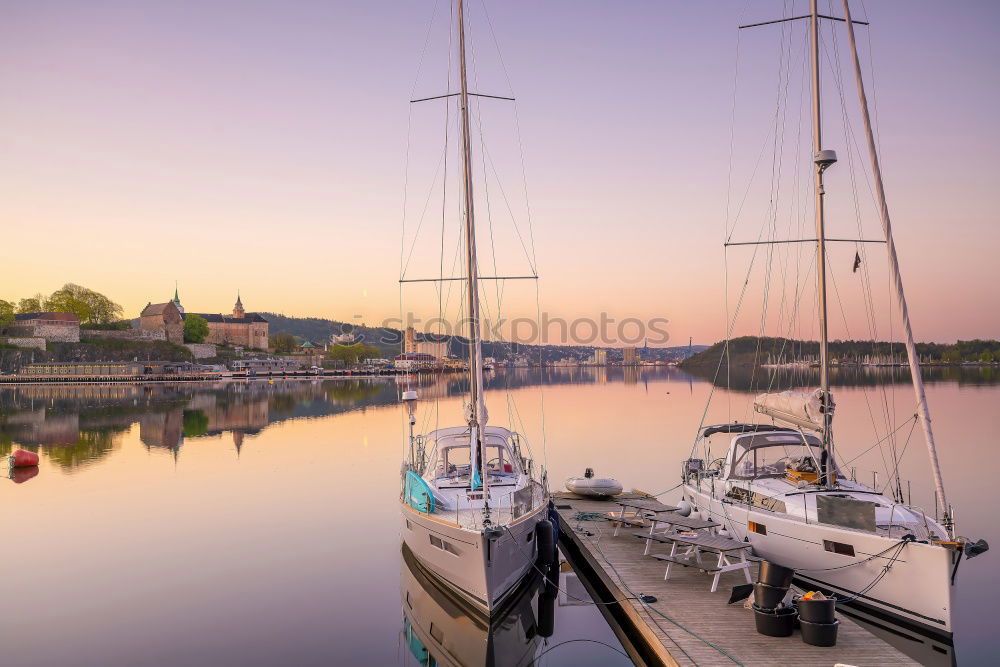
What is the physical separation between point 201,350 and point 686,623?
18420 centimetres

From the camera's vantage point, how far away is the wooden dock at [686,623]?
1026 centimetres

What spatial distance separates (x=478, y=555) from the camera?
12.6 meters

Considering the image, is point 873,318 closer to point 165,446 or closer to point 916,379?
point 916,379

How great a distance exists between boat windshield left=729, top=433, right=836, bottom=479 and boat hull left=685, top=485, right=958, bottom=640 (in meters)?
1.78

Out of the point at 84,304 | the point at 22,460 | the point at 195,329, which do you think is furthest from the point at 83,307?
the point at 22,460

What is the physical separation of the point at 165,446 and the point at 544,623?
36.1 metres

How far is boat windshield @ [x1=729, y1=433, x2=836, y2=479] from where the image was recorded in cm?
1688

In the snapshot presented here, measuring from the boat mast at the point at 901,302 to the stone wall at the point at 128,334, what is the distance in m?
179

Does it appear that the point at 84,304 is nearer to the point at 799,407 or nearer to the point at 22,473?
the point at 22,473

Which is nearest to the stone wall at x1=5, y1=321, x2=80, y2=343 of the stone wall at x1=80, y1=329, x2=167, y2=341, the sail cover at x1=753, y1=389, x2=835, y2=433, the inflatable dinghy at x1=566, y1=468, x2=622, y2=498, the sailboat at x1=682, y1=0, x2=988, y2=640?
the stone wall at x1=80, y1=329, x2=167, y2=341

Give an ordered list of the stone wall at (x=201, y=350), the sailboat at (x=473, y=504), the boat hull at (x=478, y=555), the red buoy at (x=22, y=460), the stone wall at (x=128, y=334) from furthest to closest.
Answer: the stone wall at (x=201, y=350)
the stone wall at (x=128, y=334)
the red buoy at (x=22, y=460)
the sailboat at (x=473, y=504)
the boat hull at (x=478, y=555)

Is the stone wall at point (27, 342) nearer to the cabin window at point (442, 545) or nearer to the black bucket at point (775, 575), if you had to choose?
the cabin window at point (442, 545)

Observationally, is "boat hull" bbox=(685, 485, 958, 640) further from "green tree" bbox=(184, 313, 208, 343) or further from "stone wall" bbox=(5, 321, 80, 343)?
"green tree" bbox=(184, 313, 208, 343)

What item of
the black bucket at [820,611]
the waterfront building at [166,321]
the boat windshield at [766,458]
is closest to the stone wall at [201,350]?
the waterfront building at [166,321]
